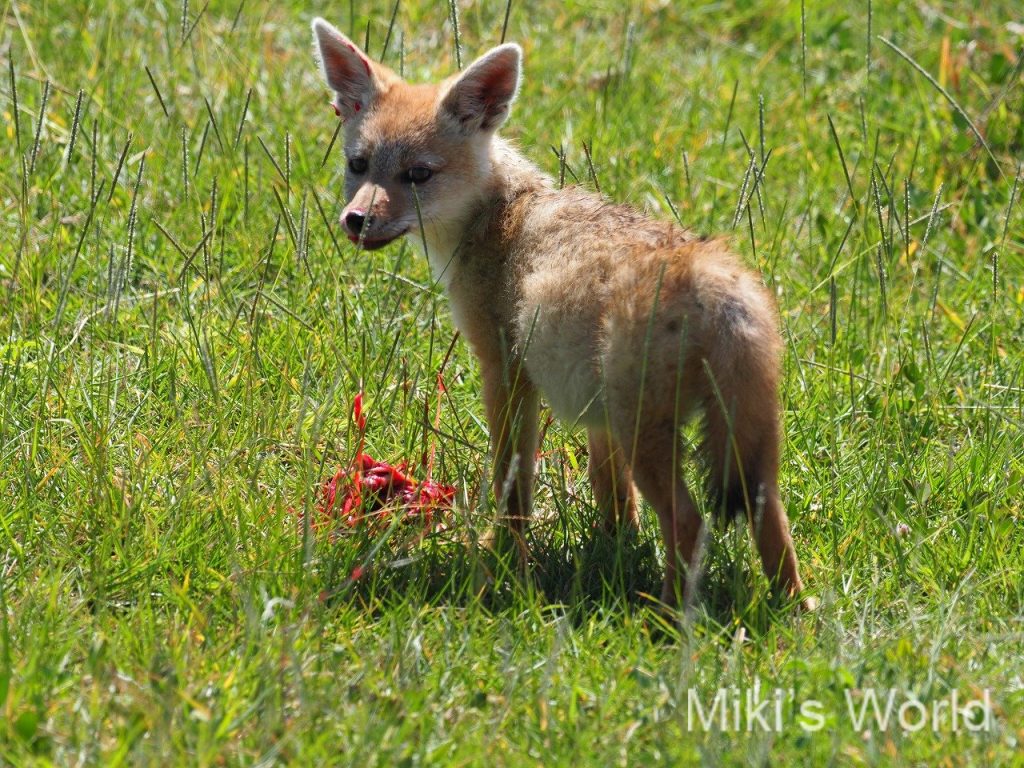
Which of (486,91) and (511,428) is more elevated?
(486,91)

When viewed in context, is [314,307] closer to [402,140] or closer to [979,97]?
[402,140]

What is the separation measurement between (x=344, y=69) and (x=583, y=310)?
1.83 m

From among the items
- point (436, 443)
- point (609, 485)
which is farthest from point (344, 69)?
point (609, 485)

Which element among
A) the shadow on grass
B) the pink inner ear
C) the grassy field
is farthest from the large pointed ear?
the shadow on grass

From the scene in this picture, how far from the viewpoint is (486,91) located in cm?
487

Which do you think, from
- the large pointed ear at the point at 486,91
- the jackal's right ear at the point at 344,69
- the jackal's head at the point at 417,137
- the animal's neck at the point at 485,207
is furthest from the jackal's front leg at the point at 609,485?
the jackal's right ear at the point at 344,69

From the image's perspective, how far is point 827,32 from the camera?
7602mm

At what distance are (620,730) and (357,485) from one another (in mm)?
1385

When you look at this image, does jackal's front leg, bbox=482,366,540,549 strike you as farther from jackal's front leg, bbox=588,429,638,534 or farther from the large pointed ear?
the large pointed ear

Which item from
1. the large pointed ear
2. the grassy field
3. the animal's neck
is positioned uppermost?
the large pointed ear

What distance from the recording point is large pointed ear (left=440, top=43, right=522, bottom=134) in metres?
4.74

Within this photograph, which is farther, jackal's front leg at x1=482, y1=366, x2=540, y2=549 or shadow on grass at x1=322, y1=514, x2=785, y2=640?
jackal's front leg at x1=482, y1=366, x2=540, y2=549

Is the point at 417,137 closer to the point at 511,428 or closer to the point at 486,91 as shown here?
the point at 486,91

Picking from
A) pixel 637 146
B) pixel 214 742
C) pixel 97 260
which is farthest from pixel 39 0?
pixel 214 742
